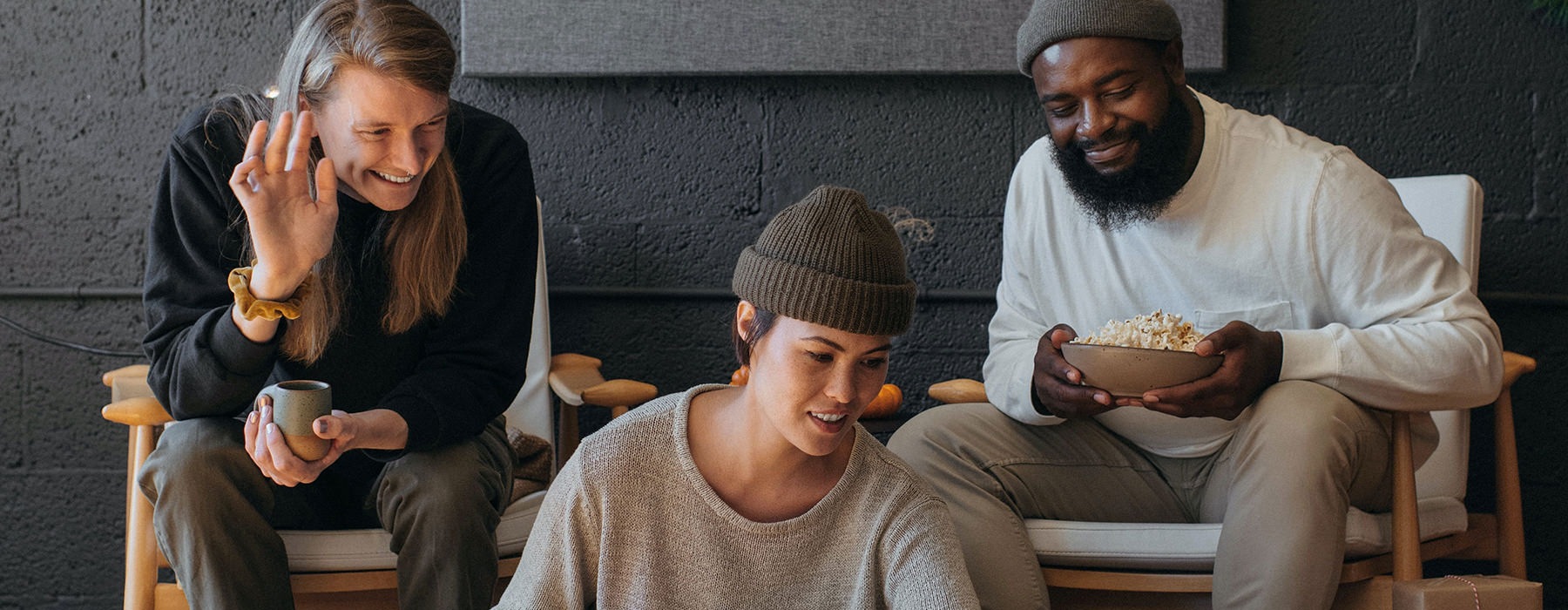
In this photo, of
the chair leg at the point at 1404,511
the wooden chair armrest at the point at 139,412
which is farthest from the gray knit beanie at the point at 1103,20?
the wooden chair armrest at the point at 139,412

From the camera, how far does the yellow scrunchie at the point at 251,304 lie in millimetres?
1694

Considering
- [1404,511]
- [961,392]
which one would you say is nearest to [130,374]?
[961,392]

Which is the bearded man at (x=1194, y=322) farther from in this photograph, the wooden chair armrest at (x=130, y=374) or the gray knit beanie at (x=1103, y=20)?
the wooden chair armrest at (x=130, y=374)

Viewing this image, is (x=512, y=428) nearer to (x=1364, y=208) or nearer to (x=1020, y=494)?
(x=1020, y=494)

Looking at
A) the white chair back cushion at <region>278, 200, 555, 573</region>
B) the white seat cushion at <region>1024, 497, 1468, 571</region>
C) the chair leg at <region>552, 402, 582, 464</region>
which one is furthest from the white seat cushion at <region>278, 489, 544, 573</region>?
the white seat cushion at <region>1024, 497, 1468, 571</region>

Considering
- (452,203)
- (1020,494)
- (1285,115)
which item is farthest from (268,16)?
(1285,115)

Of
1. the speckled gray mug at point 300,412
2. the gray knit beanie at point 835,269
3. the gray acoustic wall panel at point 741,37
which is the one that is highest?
the gray acoustic wall panel at point 741,37

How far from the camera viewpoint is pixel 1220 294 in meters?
2.11

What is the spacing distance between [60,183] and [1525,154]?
10.2 feet

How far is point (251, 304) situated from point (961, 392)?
1.20 meters

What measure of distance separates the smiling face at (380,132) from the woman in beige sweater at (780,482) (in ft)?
1.64

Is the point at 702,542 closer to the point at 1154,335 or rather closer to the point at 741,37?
the point at 1154,335

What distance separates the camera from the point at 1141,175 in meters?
2.07

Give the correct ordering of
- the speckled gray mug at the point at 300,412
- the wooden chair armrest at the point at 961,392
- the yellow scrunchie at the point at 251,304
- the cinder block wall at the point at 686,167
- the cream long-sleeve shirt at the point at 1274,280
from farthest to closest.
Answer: the cinder block wall at the point at 686,167 < the wooden chair armrest at the point at 961,392 < the cream long-sleeve shirt at the point at 1274,280 < the yellow scrunchie at the point at 251,304 < the speckled gray mug at the point at 300,412
